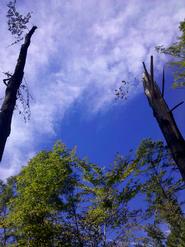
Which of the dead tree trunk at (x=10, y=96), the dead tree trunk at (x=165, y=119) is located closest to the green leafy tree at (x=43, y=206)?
the dead tree trunk at (x=165, y=119)

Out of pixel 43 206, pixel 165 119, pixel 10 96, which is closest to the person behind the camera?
pixel 10 96

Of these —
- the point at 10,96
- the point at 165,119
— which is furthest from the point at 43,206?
the point at 10,96

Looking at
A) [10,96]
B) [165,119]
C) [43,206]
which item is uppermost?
[43,206]

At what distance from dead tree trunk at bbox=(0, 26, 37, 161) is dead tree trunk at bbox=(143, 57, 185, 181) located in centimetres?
315

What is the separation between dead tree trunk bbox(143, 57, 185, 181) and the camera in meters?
6.53

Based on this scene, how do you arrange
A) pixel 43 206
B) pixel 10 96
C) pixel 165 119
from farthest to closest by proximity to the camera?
pixel 43 206, pixel 165 119, pixel 10 96

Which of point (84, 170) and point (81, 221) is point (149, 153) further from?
point (81, 221)

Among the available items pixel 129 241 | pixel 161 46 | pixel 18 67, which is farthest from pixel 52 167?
pixel 18 67

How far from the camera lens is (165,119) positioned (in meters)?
7.39

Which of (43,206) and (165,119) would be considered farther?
(43,206)

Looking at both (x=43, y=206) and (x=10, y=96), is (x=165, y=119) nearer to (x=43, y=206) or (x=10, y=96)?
(x=10, y=96)

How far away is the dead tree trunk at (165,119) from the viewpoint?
6.53 m

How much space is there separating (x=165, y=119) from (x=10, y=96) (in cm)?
357

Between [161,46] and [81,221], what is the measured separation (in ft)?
22.5
